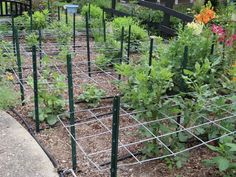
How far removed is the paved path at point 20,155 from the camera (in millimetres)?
2586

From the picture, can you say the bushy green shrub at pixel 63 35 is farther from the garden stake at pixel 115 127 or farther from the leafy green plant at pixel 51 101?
the garden stake at pixel 115 127

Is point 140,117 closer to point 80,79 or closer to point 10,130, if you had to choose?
point 10,130

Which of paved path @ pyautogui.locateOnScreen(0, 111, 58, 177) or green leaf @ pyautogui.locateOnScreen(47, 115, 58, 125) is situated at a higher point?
green leaf @ pyautogui.locateOnScreen(47, 115, 58, 125)

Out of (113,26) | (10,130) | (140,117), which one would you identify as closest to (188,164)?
(140,117)

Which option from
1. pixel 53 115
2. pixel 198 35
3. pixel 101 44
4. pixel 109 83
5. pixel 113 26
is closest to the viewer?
pixel 53 115

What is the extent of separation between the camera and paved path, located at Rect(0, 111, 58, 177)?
2.59 metres

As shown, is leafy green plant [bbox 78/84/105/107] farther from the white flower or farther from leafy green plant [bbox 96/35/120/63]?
the white flower

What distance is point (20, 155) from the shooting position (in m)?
2.79

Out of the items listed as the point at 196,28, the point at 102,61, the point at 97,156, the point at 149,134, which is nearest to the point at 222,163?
the point at 149,134

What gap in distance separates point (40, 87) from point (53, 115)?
32 centimetres

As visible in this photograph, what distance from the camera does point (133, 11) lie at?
8789 mm

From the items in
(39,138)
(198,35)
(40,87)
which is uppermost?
(198,35)

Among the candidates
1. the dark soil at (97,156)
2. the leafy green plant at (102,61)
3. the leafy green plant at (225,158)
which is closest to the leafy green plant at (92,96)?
the dark soil at (97,156)

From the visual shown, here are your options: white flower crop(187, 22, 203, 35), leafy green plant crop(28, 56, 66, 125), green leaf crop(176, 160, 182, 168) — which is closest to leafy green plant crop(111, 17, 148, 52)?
white flower crop(187, 22, 203, 35)
